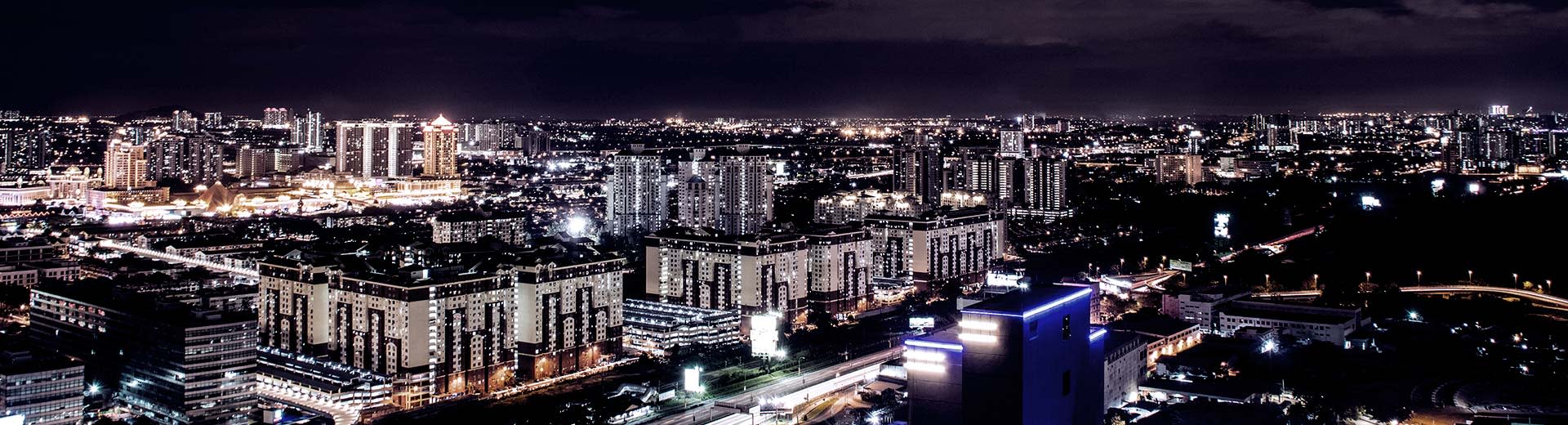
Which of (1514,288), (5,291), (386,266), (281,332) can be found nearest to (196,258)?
(5,291)

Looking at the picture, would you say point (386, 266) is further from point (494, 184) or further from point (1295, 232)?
point (494, 184)

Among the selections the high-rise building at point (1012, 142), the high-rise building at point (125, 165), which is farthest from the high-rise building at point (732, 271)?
the high-rise building at point (125, 165)

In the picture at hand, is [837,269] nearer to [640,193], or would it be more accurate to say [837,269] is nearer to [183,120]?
[640,193]

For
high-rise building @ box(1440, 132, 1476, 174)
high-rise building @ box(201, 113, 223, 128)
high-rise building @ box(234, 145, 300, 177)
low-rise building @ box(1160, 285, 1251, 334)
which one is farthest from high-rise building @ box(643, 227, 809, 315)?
high-rise building @ box(201, 113, 223, 128)

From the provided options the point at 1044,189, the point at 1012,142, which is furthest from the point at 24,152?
the point at 1012,142

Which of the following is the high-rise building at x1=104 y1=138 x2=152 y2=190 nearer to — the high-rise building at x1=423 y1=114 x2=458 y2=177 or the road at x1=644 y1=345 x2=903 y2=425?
the high-rise building at x1=423 y1=114 x2=458 y2=177

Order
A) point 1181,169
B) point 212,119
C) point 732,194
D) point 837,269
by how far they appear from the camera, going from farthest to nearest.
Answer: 1. point 212,119
2. point 1181,169
3. point 732,194
4. point 837,269

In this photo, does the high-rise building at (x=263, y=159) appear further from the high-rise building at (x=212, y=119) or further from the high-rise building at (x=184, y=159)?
the high-rise building at (x=212, y=119)
